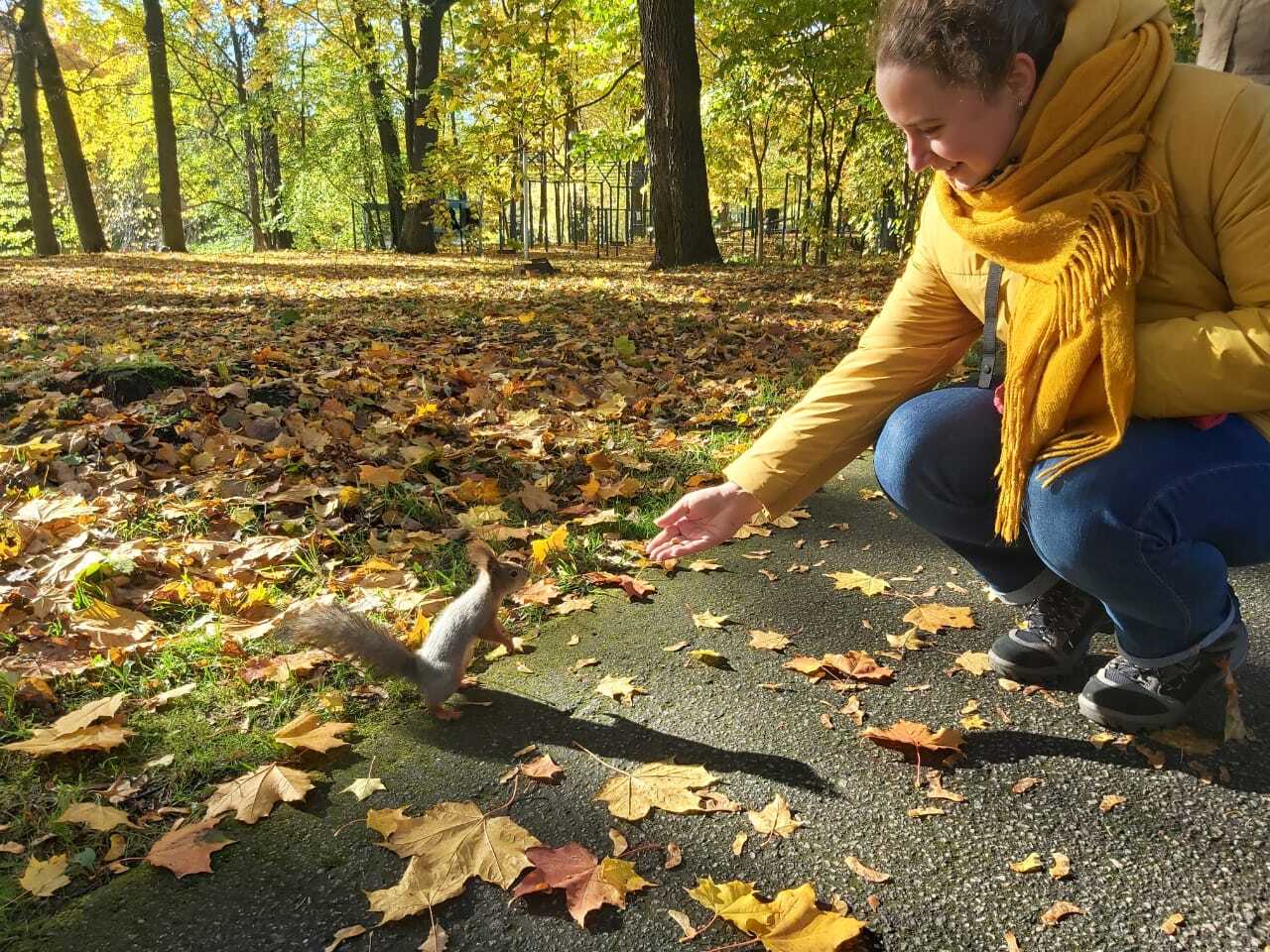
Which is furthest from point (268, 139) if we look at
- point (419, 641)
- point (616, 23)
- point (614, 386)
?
point (419, 641)

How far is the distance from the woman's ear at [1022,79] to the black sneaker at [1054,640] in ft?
3.54

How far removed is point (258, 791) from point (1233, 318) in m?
1.96

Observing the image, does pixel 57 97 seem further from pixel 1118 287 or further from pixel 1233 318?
pixel 1233 318

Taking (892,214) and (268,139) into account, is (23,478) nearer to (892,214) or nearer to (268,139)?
(892,214)

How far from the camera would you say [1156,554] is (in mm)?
1535

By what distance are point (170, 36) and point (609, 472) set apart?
80.0 ft

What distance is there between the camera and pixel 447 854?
4.92 ft

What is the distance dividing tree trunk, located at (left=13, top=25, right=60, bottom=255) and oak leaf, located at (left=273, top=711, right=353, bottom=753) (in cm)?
1706

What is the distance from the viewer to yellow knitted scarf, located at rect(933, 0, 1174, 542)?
1.41m

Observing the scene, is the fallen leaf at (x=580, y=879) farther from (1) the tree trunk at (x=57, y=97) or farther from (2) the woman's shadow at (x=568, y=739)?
(1) the tree trunk at (x=57, y=97)

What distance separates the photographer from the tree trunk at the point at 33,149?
14.6 m

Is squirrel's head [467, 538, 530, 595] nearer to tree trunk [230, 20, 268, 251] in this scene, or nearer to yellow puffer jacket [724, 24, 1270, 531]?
yellow puffer jacket [724, 24, 1270, 531]

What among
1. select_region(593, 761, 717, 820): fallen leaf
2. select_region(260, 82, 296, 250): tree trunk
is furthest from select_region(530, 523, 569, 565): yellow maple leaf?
select_region(260, 82, 296, 250): tree trunk

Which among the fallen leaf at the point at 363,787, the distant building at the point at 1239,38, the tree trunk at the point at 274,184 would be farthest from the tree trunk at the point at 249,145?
the fallen leaf at the point at 363,787
